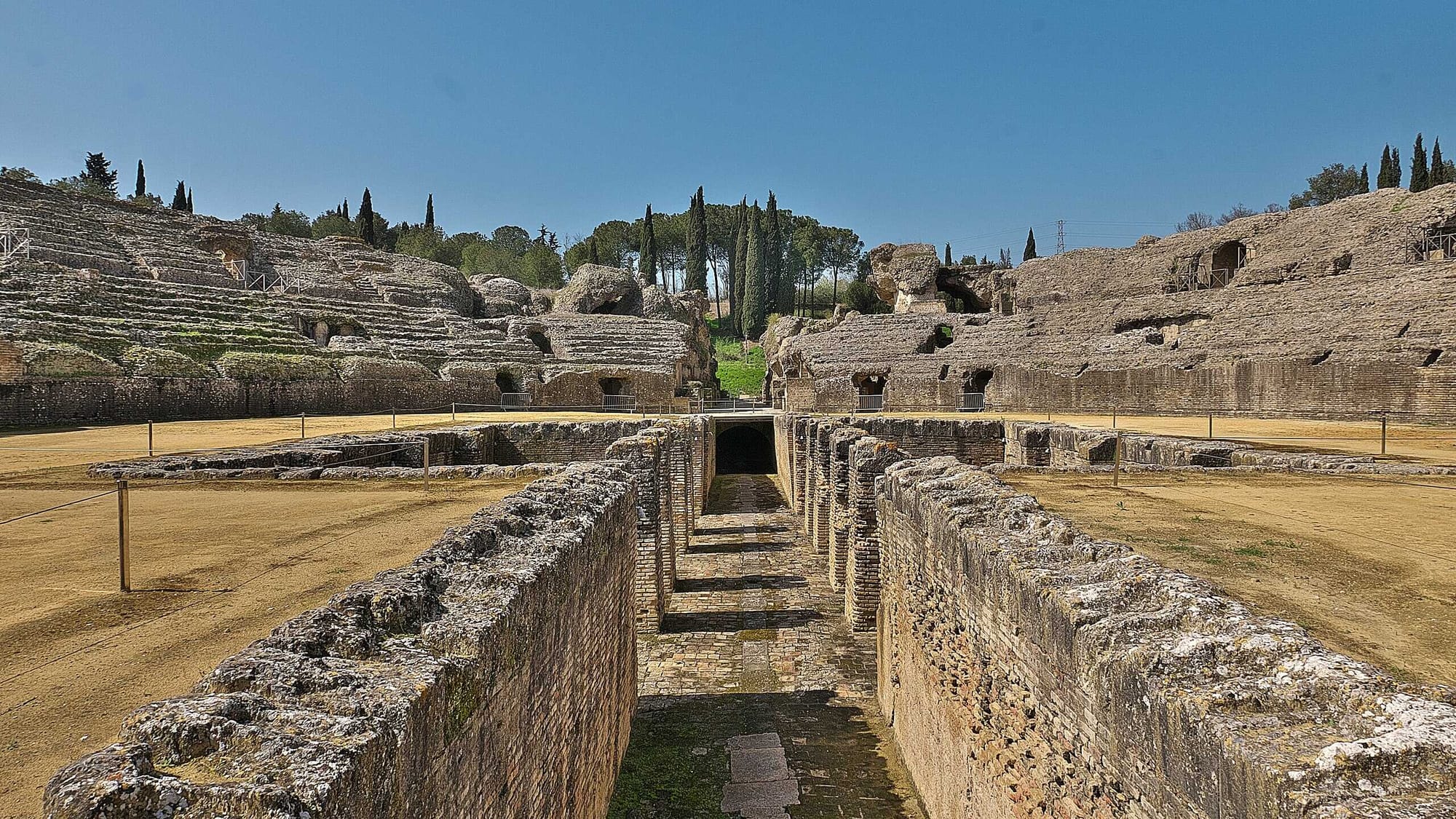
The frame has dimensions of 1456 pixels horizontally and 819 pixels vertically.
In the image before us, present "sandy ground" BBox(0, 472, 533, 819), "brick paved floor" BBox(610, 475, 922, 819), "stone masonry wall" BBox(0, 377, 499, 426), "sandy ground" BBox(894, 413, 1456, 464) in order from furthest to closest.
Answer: "stone masonry wall" BBox(0, 377, 499, 426)
"sandy ground" BBox(894, 413, 1456, 464)
"brick paved floor" BBox(610, 475, 922, 819)
"sandy ground" BBox(0, 472, 533, 819)

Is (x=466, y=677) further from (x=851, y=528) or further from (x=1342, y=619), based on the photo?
(x=851, y=528)

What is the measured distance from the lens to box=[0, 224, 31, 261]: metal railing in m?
25.3

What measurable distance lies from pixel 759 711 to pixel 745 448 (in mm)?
25568

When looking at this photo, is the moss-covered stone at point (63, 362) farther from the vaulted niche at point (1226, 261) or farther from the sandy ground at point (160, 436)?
the vaulted niche at point (1226, 261)

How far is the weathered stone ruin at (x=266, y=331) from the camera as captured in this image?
64.1 ft

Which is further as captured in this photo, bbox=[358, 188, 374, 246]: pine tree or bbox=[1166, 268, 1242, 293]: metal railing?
bbox=[358, 188, 374, 246]: pine tree

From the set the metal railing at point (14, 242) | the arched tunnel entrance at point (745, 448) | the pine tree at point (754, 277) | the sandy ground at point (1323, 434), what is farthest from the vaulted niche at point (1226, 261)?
the metal railing at point (14, 242)

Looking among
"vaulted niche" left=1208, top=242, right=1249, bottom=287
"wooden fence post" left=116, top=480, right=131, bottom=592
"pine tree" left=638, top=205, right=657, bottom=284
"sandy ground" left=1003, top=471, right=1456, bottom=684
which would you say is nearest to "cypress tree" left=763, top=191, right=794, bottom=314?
"pine tree" left=638, top=205, right=657, bottom=284

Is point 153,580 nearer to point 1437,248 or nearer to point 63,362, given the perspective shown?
point 63,362

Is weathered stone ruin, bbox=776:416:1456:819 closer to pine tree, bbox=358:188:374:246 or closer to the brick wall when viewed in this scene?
the brick wall

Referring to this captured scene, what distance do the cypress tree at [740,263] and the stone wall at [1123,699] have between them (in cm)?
6008

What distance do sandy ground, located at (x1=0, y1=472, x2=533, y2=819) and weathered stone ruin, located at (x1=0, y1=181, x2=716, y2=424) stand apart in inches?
550

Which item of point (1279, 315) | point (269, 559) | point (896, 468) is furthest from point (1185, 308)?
point (269, 559)

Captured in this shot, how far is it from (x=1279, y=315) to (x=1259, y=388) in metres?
3.82
